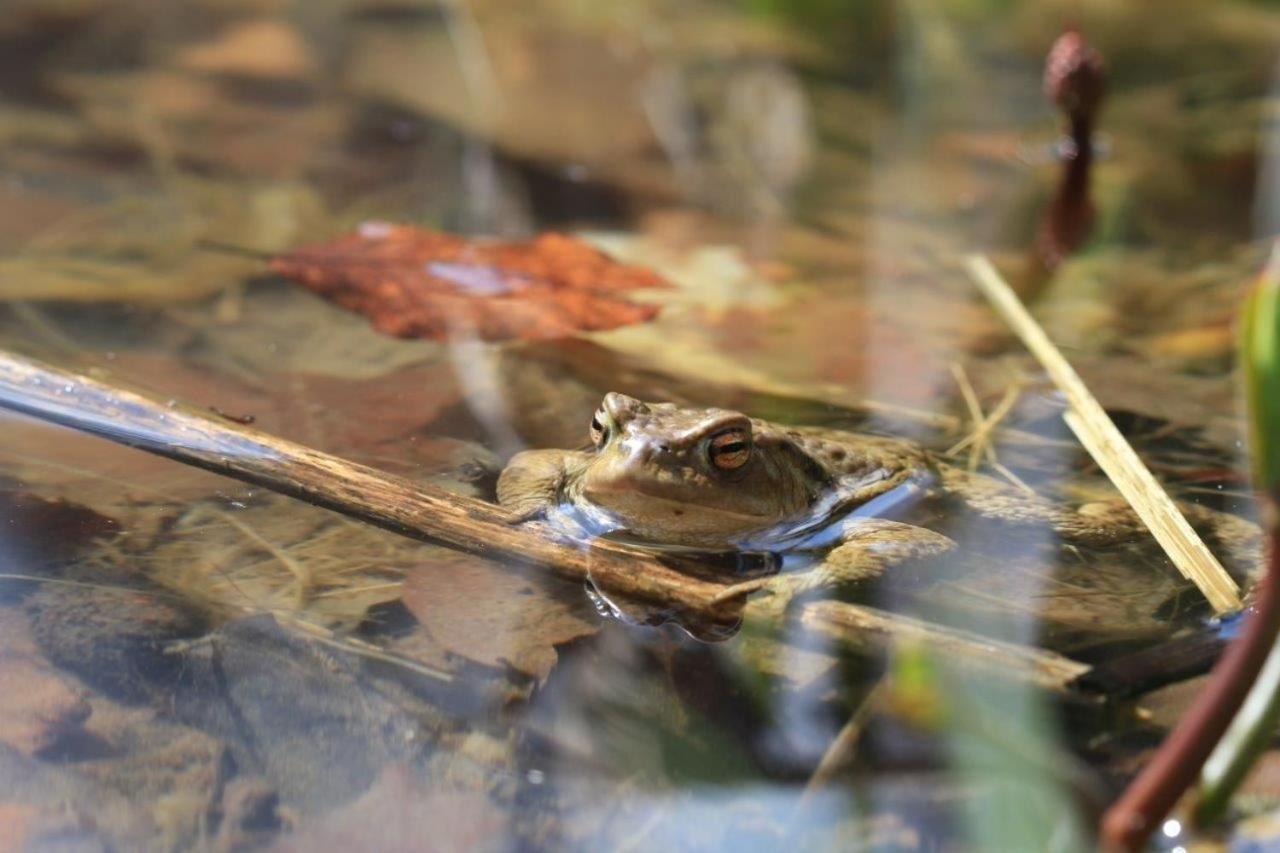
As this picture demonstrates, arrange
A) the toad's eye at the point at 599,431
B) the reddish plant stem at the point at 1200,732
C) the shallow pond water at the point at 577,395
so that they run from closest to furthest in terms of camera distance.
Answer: the reddish plant stem at the point at 1200,732 < the shallow pond water at the point at 577,395 < the toad's eye at the point at 599,431

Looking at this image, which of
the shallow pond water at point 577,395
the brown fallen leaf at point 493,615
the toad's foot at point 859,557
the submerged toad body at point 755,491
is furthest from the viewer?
the submerged toad body at point 755,491

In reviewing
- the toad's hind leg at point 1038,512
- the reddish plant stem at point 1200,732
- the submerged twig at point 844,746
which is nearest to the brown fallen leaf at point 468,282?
the toad's hind leg at point 1038,512

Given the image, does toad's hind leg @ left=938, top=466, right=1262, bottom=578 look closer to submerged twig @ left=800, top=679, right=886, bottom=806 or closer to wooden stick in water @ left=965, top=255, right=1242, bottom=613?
wooden stick in water @ left=965, top=255, right=1242, bottom=613

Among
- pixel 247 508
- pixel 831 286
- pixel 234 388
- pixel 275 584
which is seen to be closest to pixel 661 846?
pixel 275 584

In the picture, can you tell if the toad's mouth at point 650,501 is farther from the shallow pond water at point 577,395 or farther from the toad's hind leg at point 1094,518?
the toad's hind leg at point 1094,518

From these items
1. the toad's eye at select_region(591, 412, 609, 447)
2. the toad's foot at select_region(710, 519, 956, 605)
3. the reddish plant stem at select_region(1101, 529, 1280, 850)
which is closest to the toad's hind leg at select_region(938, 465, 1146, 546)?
the toad's foot at select_region(710, 519, 956, 605)
